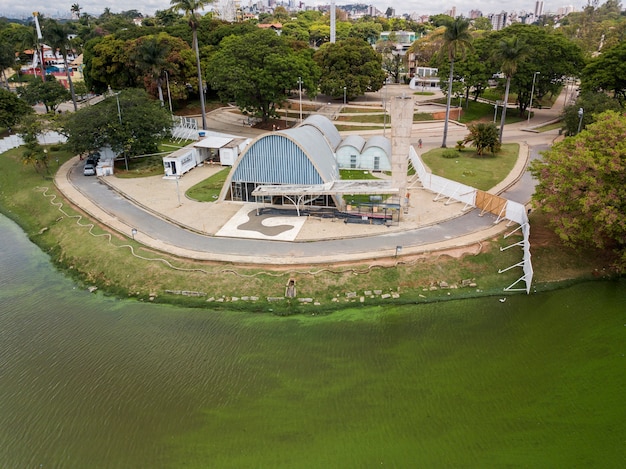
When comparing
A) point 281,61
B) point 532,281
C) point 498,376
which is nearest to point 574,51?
point 281,61

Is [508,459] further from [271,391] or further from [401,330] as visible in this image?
[271,391]

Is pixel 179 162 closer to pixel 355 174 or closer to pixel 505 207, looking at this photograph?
pixel 355 174

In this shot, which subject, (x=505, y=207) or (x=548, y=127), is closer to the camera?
(x=505, y=207)

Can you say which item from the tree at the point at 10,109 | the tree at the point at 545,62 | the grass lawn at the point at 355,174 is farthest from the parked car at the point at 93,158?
the tree at the point at 545,62

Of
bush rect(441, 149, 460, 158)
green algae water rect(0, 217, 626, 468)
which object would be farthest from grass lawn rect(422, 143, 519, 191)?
green algae water rect(0, 217, 626, 468)

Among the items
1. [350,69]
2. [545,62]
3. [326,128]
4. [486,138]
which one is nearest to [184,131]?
[326,128]

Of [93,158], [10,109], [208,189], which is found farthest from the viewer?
[10,109]
